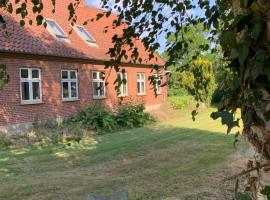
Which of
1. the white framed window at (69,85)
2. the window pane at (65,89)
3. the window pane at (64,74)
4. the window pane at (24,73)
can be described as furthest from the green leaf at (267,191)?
the window pane at (64,74)

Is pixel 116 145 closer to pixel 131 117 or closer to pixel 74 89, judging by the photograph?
pixel 131 117

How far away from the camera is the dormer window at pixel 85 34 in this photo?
79.9ft

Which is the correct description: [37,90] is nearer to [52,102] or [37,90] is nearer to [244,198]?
[52,102]

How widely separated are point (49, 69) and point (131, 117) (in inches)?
173

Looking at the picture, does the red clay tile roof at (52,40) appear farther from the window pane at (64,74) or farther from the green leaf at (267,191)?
the green leaf at (267,191)

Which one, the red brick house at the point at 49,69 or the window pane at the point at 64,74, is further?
the window pane at the point at 64,74

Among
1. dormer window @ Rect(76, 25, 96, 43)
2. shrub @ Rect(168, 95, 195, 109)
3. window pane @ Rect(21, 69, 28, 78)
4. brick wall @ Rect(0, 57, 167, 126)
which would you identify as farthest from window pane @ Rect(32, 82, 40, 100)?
shrub @ Rect(168, 95, 195, 109)

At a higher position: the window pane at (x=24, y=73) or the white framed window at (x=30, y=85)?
the window pane at (x=24, y=73)

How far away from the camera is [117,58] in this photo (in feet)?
15.3

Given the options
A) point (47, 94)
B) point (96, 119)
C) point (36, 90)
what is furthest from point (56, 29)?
point (96, 119)

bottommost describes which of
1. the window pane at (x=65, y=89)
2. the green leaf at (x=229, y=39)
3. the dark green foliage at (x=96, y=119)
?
the dark green foliage at (x=96, y=119)

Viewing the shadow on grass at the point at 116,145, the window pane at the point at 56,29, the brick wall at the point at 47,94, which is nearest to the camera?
the shadow on grass at the point at 116,145

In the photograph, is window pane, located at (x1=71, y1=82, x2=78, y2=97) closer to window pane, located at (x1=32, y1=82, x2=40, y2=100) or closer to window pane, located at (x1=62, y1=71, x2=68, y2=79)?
window pane, located at (x1=62, y1=71, x2=68, y2=79)

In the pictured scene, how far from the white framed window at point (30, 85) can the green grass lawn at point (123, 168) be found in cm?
410
